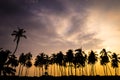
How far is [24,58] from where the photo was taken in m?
88.9

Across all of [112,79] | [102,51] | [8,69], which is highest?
[102,51]

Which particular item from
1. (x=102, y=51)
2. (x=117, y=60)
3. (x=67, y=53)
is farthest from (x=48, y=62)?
(x=117, y=60)

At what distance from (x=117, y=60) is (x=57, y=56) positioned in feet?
105

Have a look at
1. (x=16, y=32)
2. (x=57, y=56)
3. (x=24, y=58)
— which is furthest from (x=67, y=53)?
(x=16, y=32)

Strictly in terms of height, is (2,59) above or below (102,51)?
below

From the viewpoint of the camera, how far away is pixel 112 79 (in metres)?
46.9

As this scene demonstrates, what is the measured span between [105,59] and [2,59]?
55.0 m

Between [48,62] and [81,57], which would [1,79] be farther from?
[48,62]

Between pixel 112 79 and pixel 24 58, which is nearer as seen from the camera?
pixel 112 79

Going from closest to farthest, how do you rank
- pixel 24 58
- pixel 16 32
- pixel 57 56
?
pixel 16 32 < pixel 57 56 < pixel 24 58

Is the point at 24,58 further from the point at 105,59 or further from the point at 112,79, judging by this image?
the point at 112,79

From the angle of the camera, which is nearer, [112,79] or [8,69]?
[8,69]

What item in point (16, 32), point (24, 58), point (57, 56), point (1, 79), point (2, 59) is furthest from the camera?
point (24, 58)

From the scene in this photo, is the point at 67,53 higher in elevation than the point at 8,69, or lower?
higher
